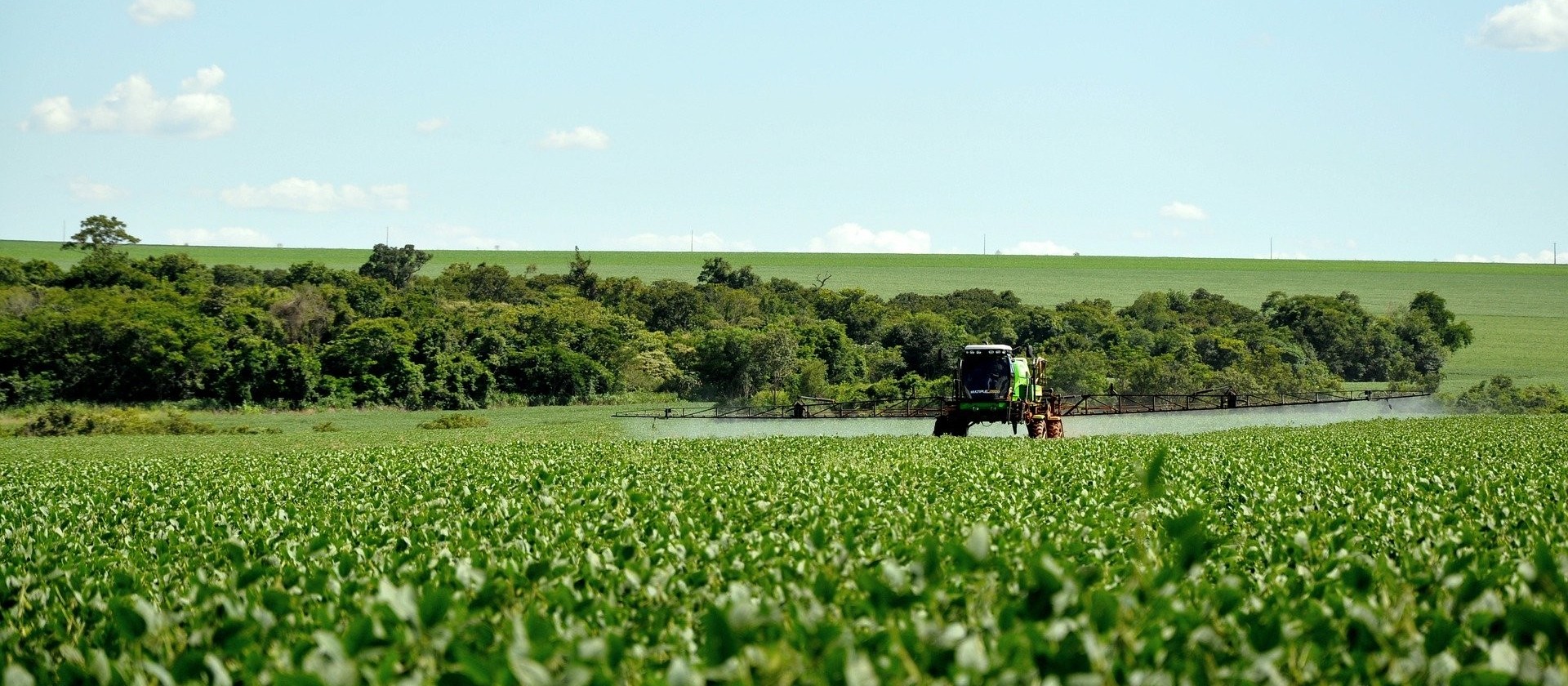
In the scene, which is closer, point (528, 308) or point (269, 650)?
point (269, 650)

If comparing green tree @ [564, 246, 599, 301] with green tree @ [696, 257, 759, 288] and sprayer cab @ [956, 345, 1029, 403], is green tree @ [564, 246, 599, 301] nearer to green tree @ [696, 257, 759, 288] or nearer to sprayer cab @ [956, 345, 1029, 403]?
green tree @ [696, 257, 759, 288]

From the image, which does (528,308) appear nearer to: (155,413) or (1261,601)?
(155,413)

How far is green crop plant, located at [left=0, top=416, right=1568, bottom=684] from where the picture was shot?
4.52 meters

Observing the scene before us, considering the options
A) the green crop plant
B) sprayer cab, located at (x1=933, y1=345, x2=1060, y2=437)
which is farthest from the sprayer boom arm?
the green crop plant

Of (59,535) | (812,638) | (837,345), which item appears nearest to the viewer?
(812,638)

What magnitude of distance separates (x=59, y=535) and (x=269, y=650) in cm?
841

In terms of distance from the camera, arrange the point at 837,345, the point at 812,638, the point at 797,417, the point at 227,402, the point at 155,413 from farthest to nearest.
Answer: the point at 837,345 < the point at 227,402 < the point at 155,413 < the point at 797,417 < the point at 812,638

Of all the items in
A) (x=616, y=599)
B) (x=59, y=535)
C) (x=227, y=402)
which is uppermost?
(x=616, y=599)

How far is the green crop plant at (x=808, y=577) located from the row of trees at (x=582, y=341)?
5643cm

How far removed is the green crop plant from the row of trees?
56.4 meters

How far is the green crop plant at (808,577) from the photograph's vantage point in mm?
4516

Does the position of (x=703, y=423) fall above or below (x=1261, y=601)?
below

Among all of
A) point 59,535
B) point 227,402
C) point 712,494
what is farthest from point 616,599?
point 227,402

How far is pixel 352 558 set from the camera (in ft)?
29.0
